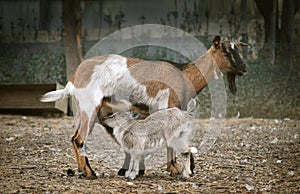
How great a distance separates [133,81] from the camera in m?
4.34

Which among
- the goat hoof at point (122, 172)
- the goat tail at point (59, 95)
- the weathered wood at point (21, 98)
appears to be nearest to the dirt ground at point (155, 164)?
the goat hoof at point (122, 172)

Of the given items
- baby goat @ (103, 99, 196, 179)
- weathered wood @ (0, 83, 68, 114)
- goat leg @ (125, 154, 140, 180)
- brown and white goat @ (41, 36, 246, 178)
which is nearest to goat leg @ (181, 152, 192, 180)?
baby goat @ (103, 99, 196, 179)

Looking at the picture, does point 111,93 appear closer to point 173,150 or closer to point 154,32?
point 173,150

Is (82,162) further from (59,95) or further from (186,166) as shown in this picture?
(186,166)

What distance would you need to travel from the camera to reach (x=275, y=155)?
5.29m

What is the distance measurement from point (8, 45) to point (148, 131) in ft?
19.2

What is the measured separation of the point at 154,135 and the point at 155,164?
2.60 feet

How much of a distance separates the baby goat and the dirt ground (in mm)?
170

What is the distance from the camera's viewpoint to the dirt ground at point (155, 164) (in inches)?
147

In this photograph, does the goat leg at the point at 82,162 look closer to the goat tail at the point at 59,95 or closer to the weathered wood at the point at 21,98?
the goat tail at the point at 59,95

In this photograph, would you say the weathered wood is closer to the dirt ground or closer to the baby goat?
the dirt ground

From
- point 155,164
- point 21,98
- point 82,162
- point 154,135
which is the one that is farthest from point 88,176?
point 21,98

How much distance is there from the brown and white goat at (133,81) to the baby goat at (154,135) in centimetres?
12

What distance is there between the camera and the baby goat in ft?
13.2
